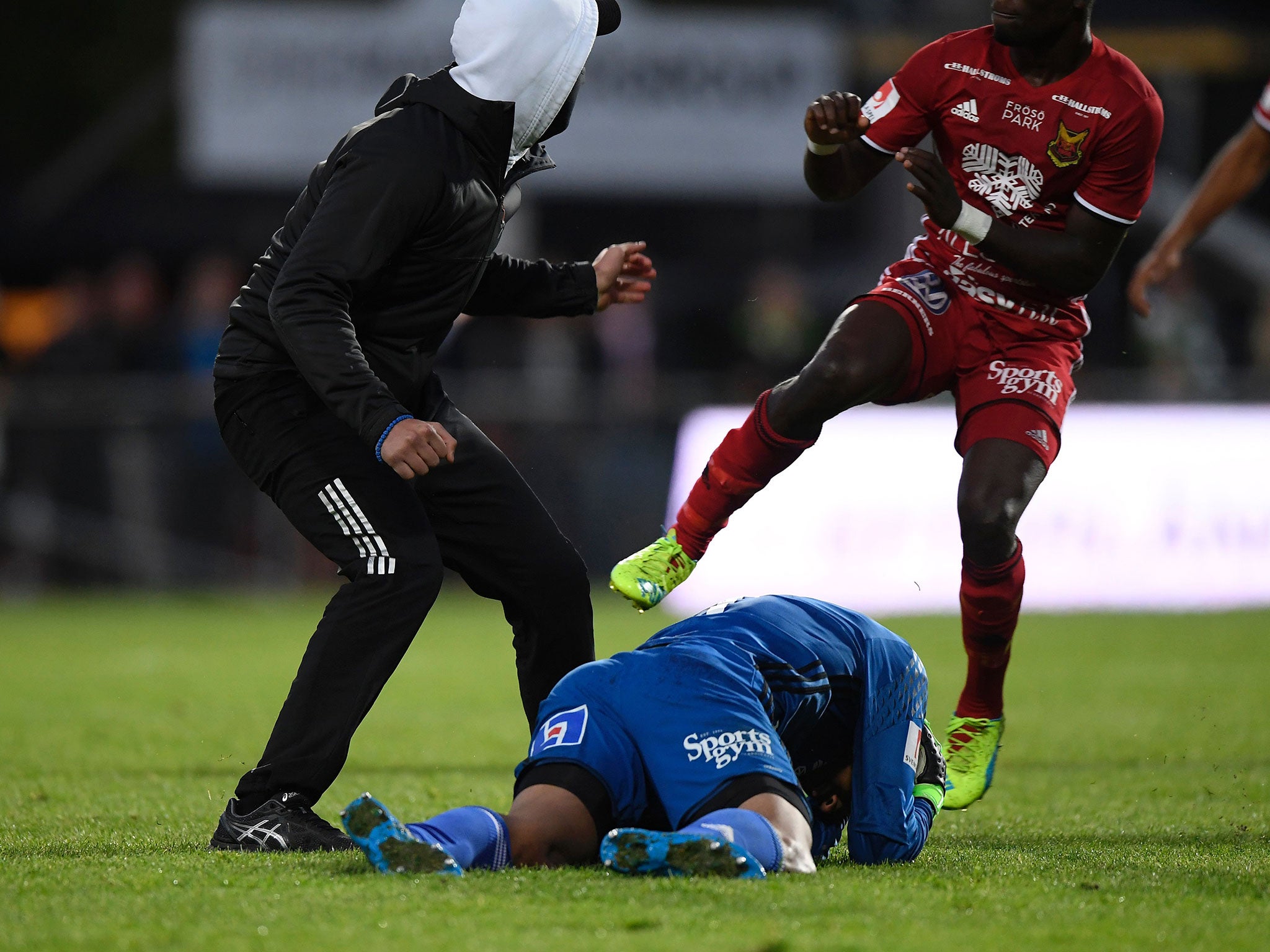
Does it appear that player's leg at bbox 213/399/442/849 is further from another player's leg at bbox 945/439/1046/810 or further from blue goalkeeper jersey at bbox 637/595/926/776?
another player's leg at bbox 945/439/1046/810

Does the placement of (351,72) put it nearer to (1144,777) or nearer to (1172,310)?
(1172,310)

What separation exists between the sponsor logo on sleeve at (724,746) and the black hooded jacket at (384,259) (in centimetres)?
113

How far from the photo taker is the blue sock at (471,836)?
3.65 metres

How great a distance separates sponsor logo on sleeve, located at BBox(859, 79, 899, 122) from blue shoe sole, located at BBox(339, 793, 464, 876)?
9.37ft

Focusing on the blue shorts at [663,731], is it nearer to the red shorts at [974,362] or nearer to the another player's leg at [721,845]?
the another player's leg at [721,845]

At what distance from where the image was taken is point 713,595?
1197 centimetres

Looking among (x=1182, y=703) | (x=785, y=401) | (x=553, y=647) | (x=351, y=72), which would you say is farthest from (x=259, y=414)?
(x=351, y=72)

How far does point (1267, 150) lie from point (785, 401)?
2375 mm

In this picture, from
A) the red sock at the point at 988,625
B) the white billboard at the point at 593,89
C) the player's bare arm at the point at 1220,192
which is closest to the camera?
the red sock at the point at 988,625

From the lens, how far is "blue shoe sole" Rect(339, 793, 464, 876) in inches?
139

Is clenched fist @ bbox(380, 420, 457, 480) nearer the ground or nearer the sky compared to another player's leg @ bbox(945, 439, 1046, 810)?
nearer the sky

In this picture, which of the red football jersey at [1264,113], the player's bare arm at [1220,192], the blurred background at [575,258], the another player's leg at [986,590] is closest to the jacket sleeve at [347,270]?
the another player's leg at [986,590]

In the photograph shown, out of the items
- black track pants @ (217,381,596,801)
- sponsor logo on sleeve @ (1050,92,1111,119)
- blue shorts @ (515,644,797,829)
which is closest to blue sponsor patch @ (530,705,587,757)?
blue shorts @ (515,644,797,829)

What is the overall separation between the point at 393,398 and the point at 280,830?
1.19 meters
